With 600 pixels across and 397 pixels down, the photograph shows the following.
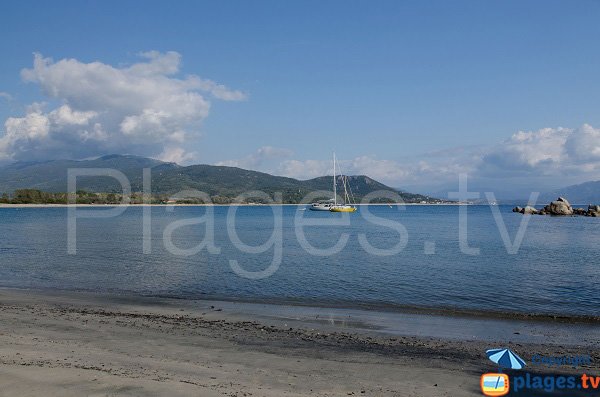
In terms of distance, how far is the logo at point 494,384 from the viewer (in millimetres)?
11781

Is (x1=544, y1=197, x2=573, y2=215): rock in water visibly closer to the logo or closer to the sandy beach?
the sandy beach

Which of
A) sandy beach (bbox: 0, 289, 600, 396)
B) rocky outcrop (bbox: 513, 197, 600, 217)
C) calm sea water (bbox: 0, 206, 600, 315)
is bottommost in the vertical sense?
calm sea water (bbox: 0, 206, 600, 315)

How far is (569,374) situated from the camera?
13.5 meters

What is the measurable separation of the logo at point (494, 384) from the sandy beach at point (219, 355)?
231 millimetres

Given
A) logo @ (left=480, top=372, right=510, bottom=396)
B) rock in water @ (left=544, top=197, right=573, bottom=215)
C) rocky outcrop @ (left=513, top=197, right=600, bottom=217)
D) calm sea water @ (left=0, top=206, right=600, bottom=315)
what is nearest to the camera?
logo @ (left=480, top=372, right=510, bottom=396)

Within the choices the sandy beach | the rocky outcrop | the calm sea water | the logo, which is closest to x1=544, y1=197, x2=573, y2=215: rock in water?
the rocky outcrop

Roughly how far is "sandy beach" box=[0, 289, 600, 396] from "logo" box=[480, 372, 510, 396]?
23cm

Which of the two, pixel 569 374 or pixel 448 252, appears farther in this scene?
pixel 448 252

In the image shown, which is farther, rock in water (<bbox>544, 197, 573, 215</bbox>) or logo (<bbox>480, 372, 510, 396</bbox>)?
rock in water (<bbox>544, 197, 573, 215</bbox>)

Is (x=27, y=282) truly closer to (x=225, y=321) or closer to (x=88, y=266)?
(x=88, y=266)

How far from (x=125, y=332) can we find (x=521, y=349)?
14.4 meters

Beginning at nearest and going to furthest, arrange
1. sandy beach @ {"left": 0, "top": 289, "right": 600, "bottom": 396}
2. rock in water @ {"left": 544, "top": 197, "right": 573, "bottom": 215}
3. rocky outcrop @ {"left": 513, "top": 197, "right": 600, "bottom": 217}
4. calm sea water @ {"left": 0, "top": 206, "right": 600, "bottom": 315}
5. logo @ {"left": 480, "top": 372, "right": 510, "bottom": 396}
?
1. sandy beach @ {"left": 0, "top": 289, "right": 600, "bottom": 396}
2. logo @ {"left": 480, "top": 372, "right": 510, "bottom": 396}
3. calm sea water @ {"left": 0, "top": 206, "right": 600, "bottom": 315}
4. rocky outcrop @ {"left": 513, "top": 197, "right": 600, "bottom": 217}
5. rock in water @ {"left": 544, "top": 197, "right": 573, "bottom": 215}

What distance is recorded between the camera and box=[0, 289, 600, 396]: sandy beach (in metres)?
11.2

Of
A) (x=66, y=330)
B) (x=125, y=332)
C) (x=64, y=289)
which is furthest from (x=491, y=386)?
(x=64, y=289)
